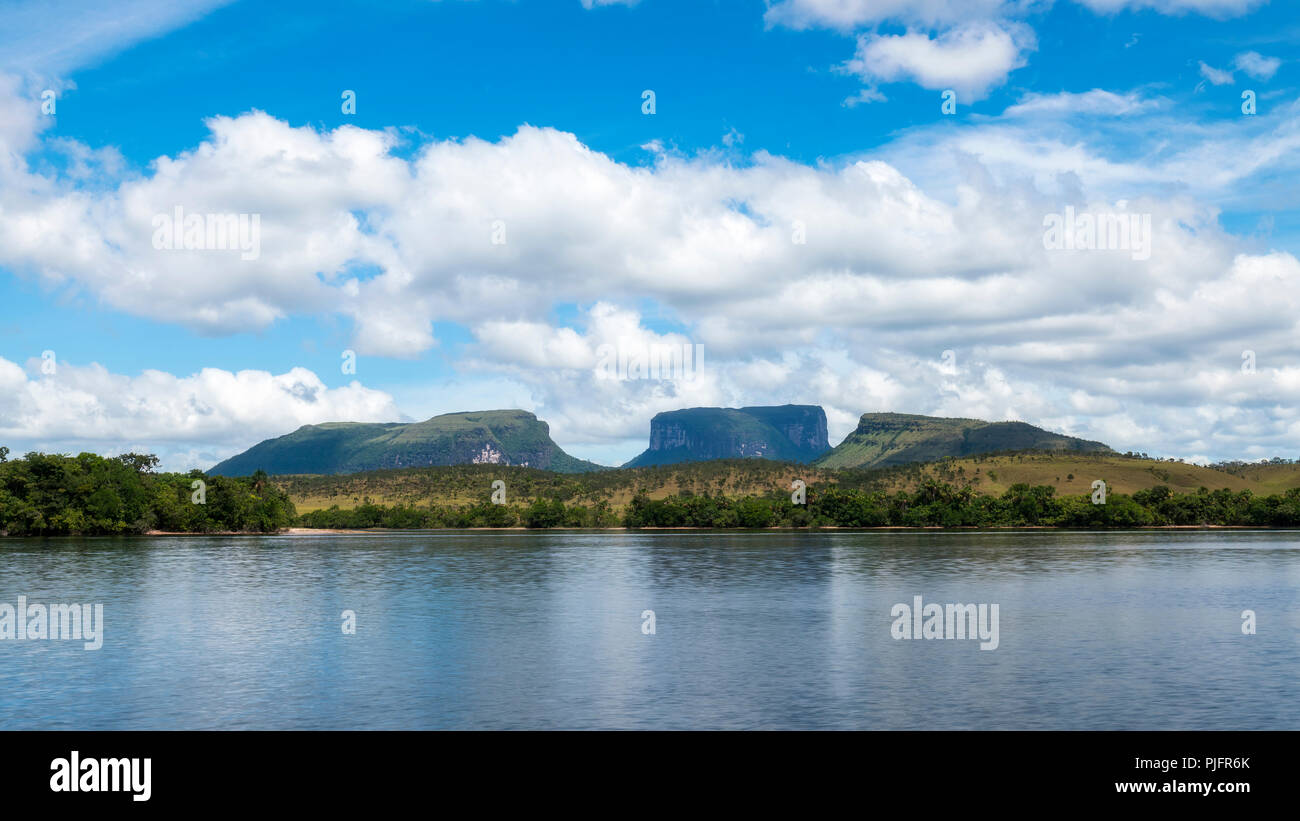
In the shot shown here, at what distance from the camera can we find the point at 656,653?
1918 inches

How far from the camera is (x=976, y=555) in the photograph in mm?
132625

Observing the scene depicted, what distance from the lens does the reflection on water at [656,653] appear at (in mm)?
35031

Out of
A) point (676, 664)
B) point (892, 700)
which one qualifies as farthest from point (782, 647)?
point (892, 700)

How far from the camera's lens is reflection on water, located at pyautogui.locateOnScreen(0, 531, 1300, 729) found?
3503 centimetres

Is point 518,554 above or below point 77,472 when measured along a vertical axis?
below
